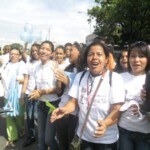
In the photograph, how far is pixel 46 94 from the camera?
13.1 ft

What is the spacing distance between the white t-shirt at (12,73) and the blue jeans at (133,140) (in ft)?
8.93

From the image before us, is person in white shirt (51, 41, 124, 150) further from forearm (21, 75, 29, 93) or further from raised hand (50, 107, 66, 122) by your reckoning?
forearm (21, 75, 29, 93)

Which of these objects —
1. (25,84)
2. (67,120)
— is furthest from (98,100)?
(25,84)

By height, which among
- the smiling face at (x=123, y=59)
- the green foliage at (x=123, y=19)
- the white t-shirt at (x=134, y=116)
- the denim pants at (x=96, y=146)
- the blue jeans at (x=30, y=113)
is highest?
the green foliage at (x=123, y=19)

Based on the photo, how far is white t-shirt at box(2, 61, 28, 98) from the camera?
17.5ft

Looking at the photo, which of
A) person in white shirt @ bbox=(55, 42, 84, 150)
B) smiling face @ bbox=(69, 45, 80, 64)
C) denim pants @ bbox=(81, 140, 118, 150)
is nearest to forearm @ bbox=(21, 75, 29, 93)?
person in white shirt @ bbox=(55, 42, 84, 150)

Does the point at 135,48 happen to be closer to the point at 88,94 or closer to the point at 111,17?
the point at 88,94

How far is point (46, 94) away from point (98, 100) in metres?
1.37

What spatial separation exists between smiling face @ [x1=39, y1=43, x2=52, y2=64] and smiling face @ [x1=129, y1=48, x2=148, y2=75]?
151 centimetres

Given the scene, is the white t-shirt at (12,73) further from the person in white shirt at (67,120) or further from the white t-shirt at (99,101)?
the white t-shirt at (99,101)

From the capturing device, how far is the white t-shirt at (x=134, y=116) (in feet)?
9.56

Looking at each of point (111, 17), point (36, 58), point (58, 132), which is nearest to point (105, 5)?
point (111, 17)

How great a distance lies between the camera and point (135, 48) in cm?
304

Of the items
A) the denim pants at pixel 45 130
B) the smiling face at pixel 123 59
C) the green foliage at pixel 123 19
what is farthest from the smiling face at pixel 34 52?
the green foliage at pixel 123 19
